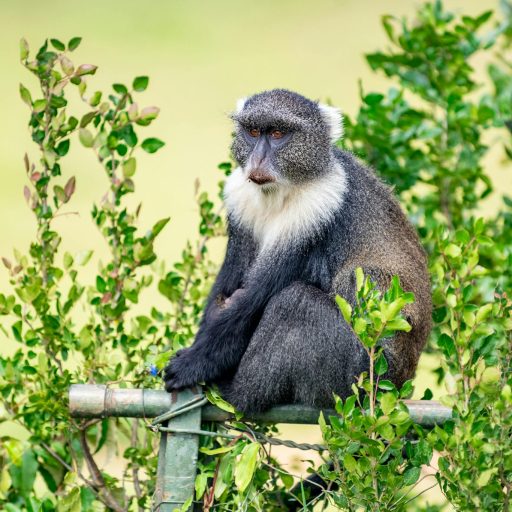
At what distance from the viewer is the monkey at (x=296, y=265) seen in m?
5.22

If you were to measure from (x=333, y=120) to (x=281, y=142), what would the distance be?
0.39m

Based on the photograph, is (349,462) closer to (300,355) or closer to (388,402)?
(388,402)

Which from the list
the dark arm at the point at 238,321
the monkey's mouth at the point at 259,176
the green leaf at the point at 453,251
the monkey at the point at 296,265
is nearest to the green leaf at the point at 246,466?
the monkey at the point at 296,265

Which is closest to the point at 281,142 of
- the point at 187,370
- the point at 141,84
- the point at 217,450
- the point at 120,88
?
the point at 141,84

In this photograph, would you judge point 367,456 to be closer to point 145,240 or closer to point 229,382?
point 229,382

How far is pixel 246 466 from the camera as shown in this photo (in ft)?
14.5

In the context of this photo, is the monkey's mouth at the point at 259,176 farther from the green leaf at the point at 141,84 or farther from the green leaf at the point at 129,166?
the green leaf at the point at 141,84

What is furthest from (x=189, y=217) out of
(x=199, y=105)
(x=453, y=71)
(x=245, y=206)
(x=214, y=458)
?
(x=214, y=458)

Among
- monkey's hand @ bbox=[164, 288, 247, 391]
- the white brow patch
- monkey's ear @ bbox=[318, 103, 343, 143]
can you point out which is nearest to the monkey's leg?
monkey's hand @ bbox=[164, 288, 247, 391]

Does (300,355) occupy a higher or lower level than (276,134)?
lower

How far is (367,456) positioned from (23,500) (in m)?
2.22

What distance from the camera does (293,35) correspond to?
23.4 metres

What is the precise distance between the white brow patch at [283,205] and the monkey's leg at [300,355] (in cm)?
46

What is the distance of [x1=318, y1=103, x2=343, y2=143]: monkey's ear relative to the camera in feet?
19.8
